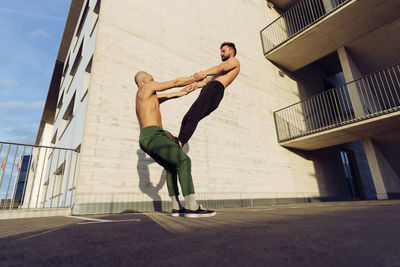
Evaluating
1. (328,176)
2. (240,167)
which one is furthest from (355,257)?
(328,176)

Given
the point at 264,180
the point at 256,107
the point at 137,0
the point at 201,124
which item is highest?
the point at 137,0

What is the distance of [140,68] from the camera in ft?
16.1

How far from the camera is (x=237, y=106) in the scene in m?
6.62

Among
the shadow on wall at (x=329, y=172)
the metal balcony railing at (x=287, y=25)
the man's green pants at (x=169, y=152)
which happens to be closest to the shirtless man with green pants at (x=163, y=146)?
the man's green pants at (x=169, y=152)

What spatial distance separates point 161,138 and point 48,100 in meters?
14.5

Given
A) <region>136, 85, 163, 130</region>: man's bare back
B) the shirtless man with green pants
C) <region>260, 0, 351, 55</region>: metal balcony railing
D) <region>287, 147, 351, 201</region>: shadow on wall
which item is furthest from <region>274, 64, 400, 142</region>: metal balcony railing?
<region>136, 85, 163, 130</region>: man's bare back

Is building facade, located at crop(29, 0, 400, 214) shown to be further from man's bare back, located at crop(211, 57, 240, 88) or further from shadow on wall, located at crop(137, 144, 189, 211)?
man's bare back, located at crop(211, 57, 240, 88)

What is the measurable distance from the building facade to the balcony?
0.04 meters

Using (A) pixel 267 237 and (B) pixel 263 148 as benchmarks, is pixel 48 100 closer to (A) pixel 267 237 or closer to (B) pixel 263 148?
(B) pixel 263 148

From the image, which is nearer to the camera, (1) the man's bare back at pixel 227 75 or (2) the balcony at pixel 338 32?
(1) the man's bare back at pixel 227 75

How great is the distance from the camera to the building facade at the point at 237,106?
A: 4066 mm

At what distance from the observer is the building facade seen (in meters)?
4.07

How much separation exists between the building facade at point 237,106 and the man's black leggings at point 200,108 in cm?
213

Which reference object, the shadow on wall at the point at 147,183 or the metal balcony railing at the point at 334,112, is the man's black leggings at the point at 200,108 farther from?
the metal balcony railing at the point at 334,112
